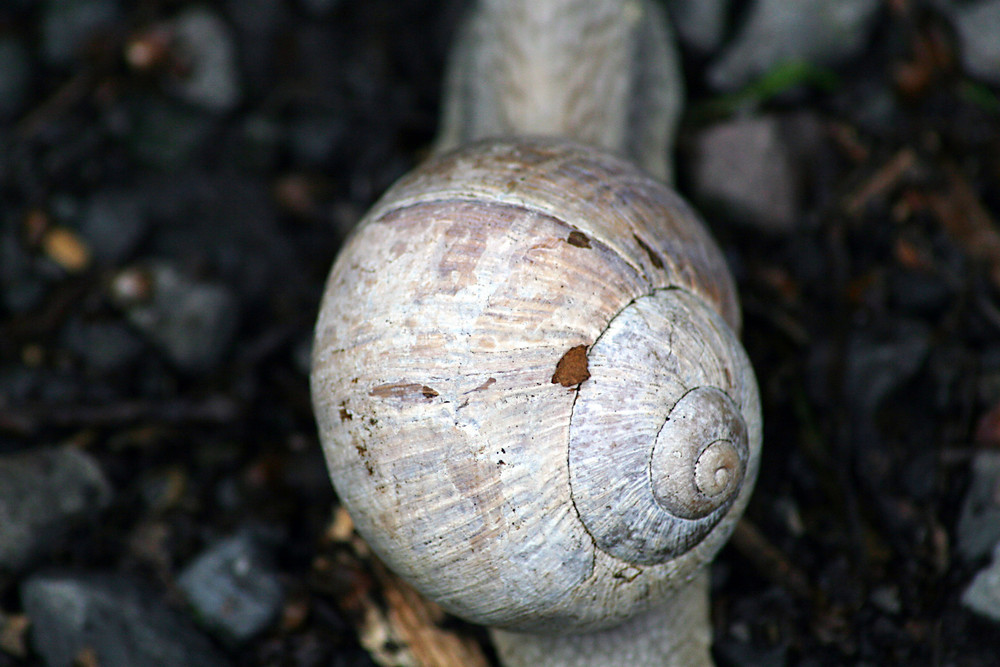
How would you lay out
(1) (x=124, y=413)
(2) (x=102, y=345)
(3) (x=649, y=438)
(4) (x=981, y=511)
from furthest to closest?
(2) (x=102, y=345) < (1) (x=124, y=413) < (4) (x=981, y=511) < (3) (x=649, y=438)

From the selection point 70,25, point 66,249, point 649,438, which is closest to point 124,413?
point 66,249

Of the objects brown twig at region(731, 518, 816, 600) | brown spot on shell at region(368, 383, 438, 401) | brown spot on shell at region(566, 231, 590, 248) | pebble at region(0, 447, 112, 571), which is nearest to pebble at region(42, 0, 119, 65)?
pebble at region(0, 447, 112, 571)

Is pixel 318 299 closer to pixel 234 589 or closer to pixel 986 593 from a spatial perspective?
pixel 234 589

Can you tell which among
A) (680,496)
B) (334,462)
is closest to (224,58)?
(334,462)

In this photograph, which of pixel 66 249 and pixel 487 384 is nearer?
pixel 487 384

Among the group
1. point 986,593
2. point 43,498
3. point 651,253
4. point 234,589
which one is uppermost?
point 651,253

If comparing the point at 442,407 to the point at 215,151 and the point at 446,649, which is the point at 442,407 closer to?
the point at 446,649

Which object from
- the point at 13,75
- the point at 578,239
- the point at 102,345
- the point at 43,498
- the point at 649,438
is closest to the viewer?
the point at 649,438
